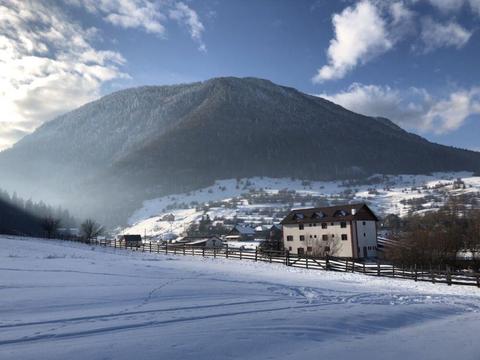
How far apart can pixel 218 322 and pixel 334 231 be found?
233 feet

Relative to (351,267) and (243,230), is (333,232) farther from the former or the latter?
(243,230)

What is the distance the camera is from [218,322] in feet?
39.3

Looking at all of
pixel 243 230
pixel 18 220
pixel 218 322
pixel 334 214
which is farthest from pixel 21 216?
pixel 218 322

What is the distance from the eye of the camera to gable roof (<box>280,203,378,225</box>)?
258 ft

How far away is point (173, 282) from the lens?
20.9m

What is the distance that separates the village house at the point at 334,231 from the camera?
76812 millimetres

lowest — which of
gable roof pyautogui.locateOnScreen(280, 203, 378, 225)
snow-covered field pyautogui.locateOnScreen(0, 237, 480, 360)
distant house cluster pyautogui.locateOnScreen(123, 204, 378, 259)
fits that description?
snow-covered field pyautogui.locateOnScreen(0, 237, 480, 360)

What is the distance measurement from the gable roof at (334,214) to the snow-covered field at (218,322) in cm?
5945

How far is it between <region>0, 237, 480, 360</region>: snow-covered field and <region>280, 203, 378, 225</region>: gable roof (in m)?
59.5

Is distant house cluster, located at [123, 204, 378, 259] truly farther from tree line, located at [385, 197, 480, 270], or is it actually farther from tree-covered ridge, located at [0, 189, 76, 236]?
tree-covered ridge, located at [0, 189, 76, 236]

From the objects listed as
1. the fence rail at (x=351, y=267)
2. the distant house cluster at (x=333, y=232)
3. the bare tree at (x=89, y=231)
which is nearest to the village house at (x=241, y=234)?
the bare tree at (x=89, y=231)

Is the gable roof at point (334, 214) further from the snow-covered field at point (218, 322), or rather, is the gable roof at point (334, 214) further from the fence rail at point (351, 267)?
the snow-covered field at point (218, 322)

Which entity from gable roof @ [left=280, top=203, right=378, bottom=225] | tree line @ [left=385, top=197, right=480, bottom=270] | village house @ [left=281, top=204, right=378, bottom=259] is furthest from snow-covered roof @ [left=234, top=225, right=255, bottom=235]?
tree line @ [left=385, top=197, right=480, bottom=270]

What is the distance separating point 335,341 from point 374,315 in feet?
13.6
